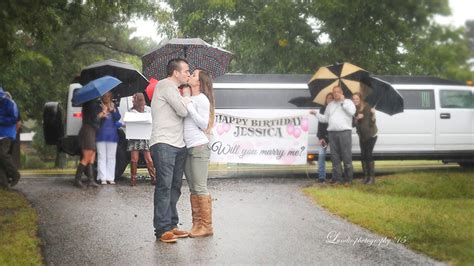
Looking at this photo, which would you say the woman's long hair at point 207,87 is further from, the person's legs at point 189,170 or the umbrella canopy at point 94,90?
the umbrella canopy at point 94,90

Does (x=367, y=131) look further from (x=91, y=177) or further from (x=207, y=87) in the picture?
(x=207, y=87)

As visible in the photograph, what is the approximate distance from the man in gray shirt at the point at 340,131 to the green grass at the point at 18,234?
550cm

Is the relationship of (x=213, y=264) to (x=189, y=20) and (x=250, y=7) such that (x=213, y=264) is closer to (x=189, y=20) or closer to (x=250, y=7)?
(x=189, y=20)

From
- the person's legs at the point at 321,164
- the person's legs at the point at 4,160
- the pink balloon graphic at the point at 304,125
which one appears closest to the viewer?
the person's legs at the point at 4,160

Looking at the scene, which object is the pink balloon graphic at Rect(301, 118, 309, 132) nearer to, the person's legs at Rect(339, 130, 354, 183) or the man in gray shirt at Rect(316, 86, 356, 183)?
the man in gray shirt at Rect(316, 86, 356, 183)

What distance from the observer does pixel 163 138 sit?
670 centimetres

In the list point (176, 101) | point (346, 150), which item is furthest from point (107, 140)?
point (176, 101)

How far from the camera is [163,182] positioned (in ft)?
22.2

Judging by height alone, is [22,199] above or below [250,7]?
below

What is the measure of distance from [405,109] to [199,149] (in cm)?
908

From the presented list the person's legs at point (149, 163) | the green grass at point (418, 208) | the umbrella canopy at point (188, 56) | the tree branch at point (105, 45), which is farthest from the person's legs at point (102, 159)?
the tree branch at point (105, 45)

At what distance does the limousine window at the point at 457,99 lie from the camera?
1523 cm

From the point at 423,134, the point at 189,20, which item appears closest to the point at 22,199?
the point at 189,20

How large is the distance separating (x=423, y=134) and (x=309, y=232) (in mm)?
8442
